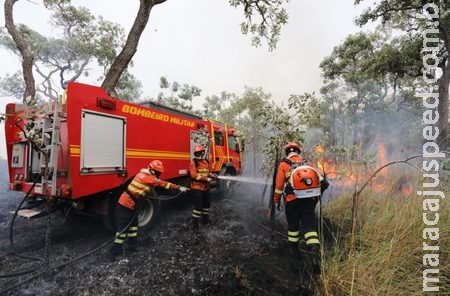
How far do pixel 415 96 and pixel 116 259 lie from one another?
21.7m

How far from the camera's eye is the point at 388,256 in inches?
131

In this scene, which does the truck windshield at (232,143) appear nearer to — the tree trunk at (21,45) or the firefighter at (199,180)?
the firefighter at (199,180)

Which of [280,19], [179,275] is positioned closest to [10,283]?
[179,275]

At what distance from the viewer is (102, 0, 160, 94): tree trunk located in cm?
840

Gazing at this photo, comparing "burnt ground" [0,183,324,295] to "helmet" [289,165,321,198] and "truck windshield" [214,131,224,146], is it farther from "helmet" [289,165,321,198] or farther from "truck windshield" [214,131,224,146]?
"truck windshield" [214,131,224,146]

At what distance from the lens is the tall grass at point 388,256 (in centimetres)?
314

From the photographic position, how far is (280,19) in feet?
36.2

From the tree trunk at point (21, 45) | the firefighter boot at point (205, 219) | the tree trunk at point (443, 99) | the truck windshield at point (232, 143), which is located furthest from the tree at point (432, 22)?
the tree trunk at point (21, 45)

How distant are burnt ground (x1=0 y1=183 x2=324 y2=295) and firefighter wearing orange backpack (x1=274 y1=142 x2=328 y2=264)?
513mm

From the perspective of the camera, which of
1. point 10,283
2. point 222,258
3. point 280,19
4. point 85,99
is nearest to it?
point 10,283

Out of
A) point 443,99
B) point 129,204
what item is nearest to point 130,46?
point 129,204

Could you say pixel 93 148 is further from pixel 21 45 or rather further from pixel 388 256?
pixel 21 45

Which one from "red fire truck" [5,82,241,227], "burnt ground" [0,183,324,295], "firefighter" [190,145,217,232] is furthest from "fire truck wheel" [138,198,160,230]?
"firefighter" [190,145,217,232]

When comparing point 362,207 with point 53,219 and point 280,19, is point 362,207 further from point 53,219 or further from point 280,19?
point 280,19
